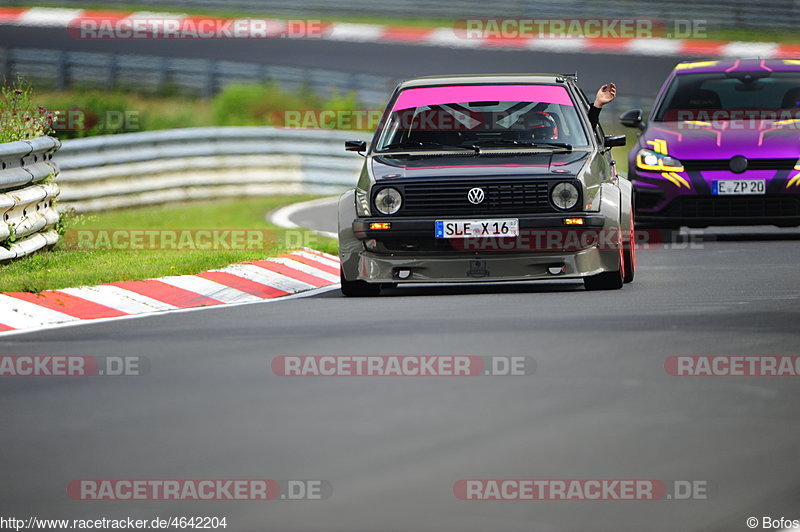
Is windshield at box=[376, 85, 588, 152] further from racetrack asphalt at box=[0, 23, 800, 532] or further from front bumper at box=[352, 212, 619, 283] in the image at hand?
racetrack asphalt at box=[0, 23, 800, 532]

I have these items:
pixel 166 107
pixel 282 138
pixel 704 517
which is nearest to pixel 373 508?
pixel 704 517

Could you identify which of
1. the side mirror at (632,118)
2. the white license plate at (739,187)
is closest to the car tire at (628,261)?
the white license plate at (739,187)

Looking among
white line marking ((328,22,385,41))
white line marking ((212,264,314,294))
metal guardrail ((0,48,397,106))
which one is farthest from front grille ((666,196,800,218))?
white line marking ((328,22,385,41))

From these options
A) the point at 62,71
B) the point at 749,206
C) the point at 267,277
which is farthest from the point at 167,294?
the point at 62,71

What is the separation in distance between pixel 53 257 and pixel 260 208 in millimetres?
7128

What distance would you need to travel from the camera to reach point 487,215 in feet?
36.2

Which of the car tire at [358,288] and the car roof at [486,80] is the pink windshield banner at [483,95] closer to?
the car roof at [486,80]

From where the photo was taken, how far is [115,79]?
87.2 feet

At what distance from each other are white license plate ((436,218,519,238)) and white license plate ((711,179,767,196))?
4759 millimetres

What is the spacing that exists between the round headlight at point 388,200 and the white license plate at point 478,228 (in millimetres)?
351

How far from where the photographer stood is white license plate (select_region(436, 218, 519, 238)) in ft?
35.8

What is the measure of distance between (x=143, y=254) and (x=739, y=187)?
5.31 m

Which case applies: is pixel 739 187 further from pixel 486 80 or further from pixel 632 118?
pixel 486 80

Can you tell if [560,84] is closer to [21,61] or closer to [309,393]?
[309,393]
